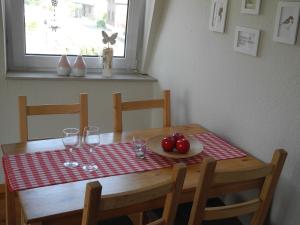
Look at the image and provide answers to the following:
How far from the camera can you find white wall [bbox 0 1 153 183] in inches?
97.3

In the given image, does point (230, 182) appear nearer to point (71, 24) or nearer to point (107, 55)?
point (107, 55)

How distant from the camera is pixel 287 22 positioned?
1.53m

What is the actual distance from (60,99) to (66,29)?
1.71ft

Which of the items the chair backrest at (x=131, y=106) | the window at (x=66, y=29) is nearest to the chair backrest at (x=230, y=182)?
the chair backrest at (x=131, y=106)

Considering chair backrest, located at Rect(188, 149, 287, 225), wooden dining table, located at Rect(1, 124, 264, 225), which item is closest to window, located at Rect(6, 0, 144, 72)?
wooden dining table, located at Rect(1, 124, 264, 225)

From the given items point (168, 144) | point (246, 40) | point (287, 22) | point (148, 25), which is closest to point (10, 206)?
point (168, 144)

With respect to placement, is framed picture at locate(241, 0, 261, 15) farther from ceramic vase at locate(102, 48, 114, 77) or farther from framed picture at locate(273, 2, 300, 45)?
ceramic vase at locate(102, 48, 114, 77)

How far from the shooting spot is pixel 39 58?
2666mm

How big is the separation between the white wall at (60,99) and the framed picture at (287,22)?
1.34 metres

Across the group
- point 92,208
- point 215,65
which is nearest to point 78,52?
point 215,65

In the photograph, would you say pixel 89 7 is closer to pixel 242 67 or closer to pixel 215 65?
pixel 215 65

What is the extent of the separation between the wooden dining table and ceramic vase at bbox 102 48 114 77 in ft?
2.87

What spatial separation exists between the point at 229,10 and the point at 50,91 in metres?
1.35

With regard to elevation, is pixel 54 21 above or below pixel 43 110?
above
